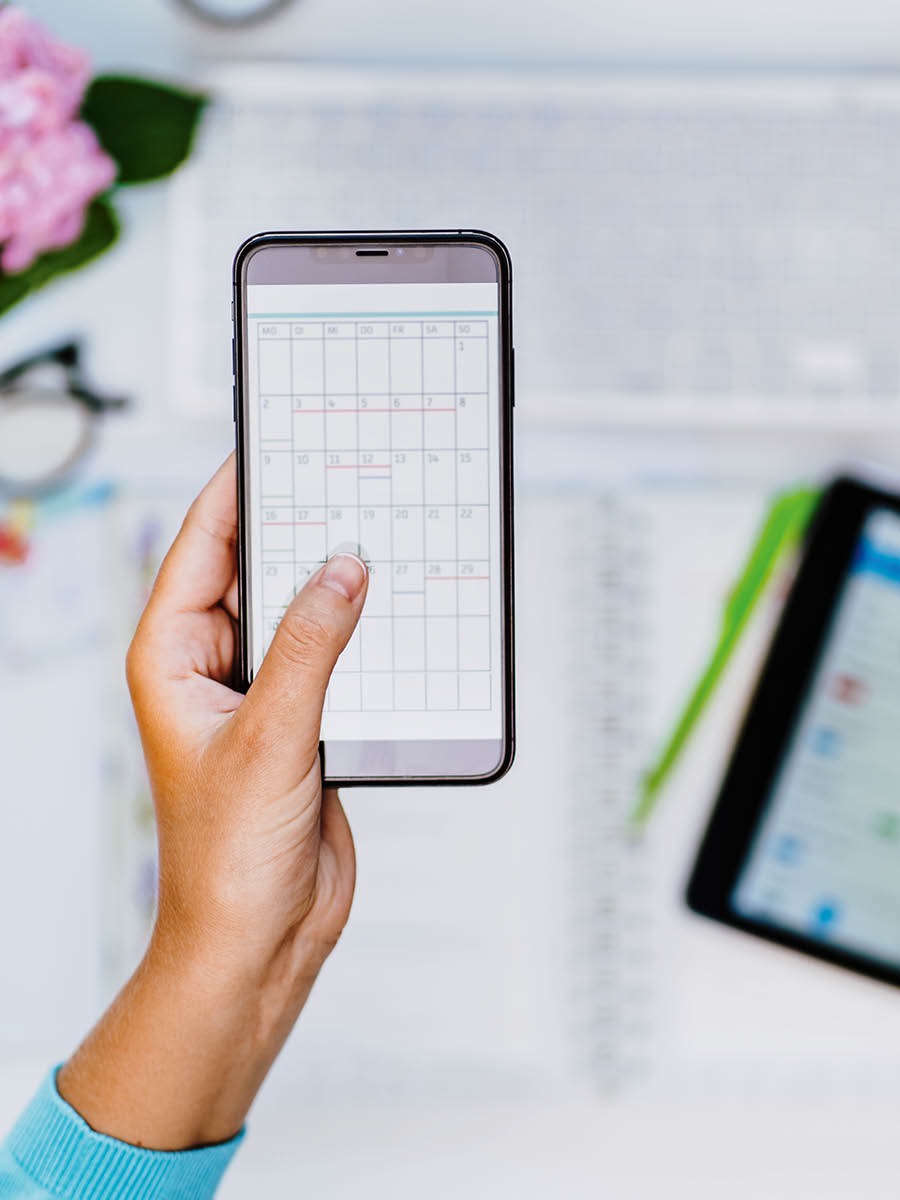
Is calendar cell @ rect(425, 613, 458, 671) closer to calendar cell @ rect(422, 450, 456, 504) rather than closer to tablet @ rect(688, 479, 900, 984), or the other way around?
calendar cell @ rect(422, 450, 456, 504)

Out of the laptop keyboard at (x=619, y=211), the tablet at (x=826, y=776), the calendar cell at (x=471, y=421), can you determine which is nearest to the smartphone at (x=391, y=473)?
the calendar cell at (x=471, y=421)

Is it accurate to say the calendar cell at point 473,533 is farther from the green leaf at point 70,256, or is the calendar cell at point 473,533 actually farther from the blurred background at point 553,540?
the green leaf at point 70,256

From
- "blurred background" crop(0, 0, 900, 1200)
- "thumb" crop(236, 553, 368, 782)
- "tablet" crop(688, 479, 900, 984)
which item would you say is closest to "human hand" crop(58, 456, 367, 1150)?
"thumb" crop(236, 553, 368, 782)

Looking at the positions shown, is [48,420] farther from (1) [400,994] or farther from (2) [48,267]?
(1) [400,994]

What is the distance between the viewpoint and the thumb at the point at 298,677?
0.36 meters

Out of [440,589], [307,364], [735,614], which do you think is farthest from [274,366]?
[735,614]

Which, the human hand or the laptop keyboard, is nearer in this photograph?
the human hand

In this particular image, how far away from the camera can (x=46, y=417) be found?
0.58 m

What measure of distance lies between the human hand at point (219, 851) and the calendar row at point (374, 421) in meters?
0.04

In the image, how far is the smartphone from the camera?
414mm

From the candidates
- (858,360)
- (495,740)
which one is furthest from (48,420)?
(858,360)

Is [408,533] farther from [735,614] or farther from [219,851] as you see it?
[735,614]

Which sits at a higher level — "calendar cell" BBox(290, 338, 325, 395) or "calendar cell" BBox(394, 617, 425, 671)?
"calendar cell" BBox(290, 338, 325, 395)

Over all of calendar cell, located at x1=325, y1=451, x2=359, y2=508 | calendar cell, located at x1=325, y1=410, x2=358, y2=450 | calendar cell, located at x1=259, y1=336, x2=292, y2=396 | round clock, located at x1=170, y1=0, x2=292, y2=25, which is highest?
round clock, located at x1=170, y1=0, x2=292, y2=25
